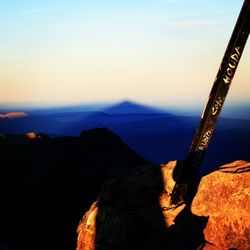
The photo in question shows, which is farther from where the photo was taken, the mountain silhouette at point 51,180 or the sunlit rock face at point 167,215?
the mountain silhouette at point 51,180

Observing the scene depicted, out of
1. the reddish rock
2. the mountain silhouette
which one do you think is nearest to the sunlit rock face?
the reddish rock

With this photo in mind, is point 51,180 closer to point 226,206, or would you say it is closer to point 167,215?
point 167,215

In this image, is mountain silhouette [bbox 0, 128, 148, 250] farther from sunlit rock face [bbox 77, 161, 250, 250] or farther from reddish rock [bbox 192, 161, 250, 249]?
reddish rock [bbox 192, 161, 250, 249]

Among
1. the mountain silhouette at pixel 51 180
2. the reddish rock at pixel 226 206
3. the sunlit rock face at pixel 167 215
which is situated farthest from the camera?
the mountain silhouette at pixel 51 180

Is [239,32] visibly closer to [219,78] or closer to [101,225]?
[219,78]

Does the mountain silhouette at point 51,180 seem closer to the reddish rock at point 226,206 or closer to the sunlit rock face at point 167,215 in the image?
the sunlit rock face at point 167,215

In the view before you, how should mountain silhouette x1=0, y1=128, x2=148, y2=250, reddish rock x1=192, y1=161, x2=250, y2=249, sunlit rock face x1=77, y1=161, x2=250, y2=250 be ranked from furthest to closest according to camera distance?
1. mountain silhouette x1=0, y1=128, x2=148, y2=250
2. sunlit rock face x1=77, y1=161, x2=250, y2=250
3. reddish rock x1=192, y1=161, x2=250, y2=249

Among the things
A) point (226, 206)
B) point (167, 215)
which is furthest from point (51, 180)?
point (226, 206)

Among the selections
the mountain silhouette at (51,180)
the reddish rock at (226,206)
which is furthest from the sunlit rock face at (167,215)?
the mountain silhouette at (51,180)
